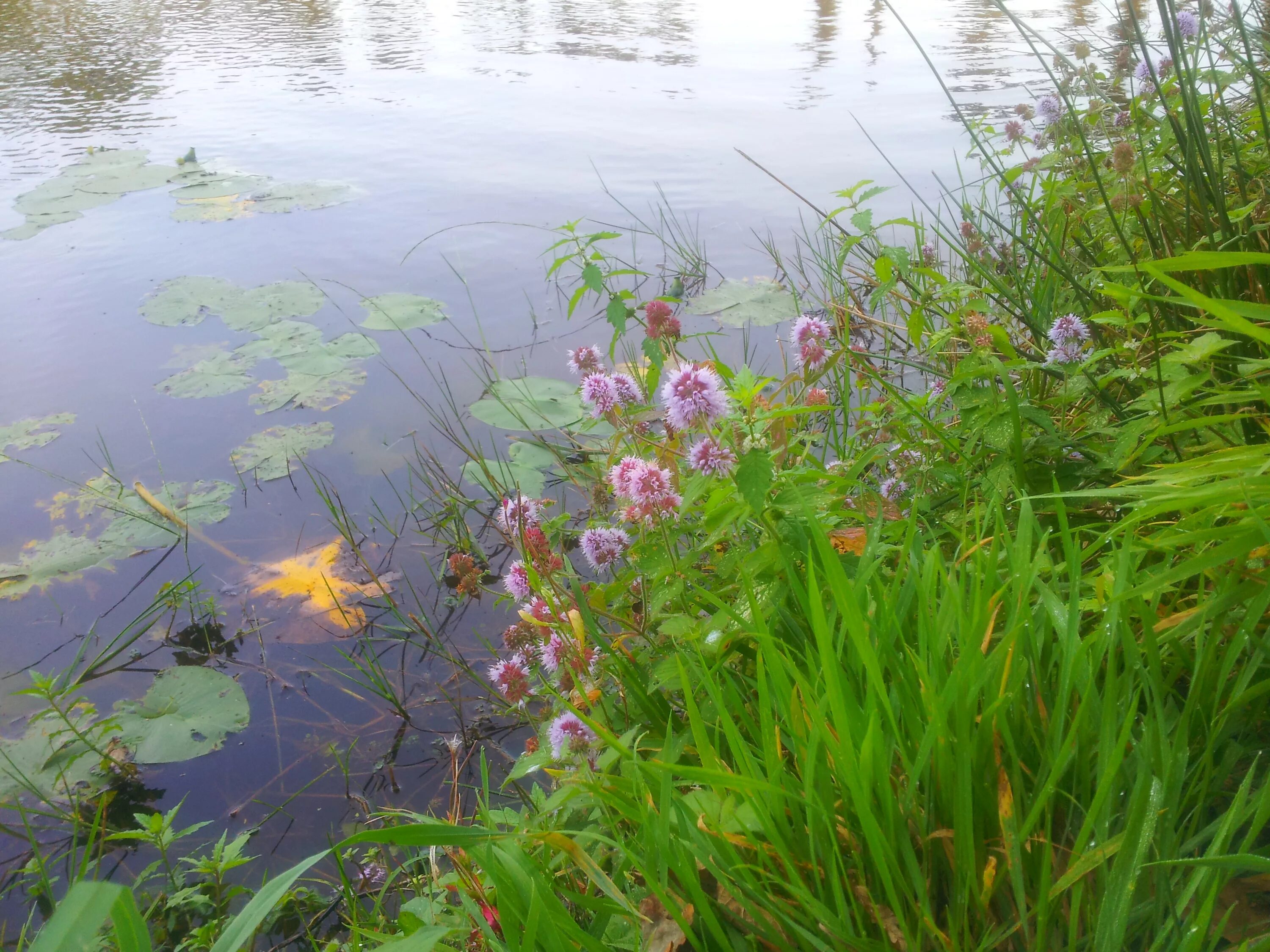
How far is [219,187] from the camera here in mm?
6160

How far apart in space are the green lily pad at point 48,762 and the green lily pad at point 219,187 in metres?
4.88

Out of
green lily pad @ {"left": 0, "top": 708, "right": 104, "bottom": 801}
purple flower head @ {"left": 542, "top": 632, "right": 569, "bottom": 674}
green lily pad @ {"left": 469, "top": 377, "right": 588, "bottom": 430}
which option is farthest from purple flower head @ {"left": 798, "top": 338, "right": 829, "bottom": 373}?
green lily pad @ {"left": 0, "top": 708, "right": 104, "bottom": 801}

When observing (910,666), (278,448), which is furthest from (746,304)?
(910,666)

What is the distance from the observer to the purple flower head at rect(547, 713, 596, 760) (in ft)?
4.88

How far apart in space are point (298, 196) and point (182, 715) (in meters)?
4.75

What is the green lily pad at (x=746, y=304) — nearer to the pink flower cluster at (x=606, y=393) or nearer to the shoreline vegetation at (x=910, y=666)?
the shoreline vegetation at (x=910, y=666)

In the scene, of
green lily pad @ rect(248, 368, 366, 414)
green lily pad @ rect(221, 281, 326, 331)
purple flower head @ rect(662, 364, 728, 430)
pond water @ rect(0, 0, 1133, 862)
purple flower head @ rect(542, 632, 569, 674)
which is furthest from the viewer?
green lily pad @ rect(221, 281, 326, 331)

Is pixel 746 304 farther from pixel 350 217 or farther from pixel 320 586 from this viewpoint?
pixel 350 217

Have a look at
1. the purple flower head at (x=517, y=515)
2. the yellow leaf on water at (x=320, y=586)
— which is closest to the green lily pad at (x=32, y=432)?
the yellow leaf on water at (x=320, y=586)

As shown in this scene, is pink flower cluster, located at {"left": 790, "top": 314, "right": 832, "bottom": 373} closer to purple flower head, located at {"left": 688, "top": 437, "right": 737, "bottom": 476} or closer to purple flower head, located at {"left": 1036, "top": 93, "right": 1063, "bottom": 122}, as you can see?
purple flower head, located at {"left": 688, "top": 437, "right": 737, "bottom": 476}

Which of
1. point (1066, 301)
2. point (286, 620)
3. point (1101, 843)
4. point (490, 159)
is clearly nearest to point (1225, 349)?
point (1066, 301)

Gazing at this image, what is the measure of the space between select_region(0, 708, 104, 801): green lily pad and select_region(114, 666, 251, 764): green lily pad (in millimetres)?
108

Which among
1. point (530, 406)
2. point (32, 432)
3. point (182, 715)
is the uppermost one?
point (530, 406)

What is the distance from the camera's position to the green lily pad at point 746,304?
169 inches
